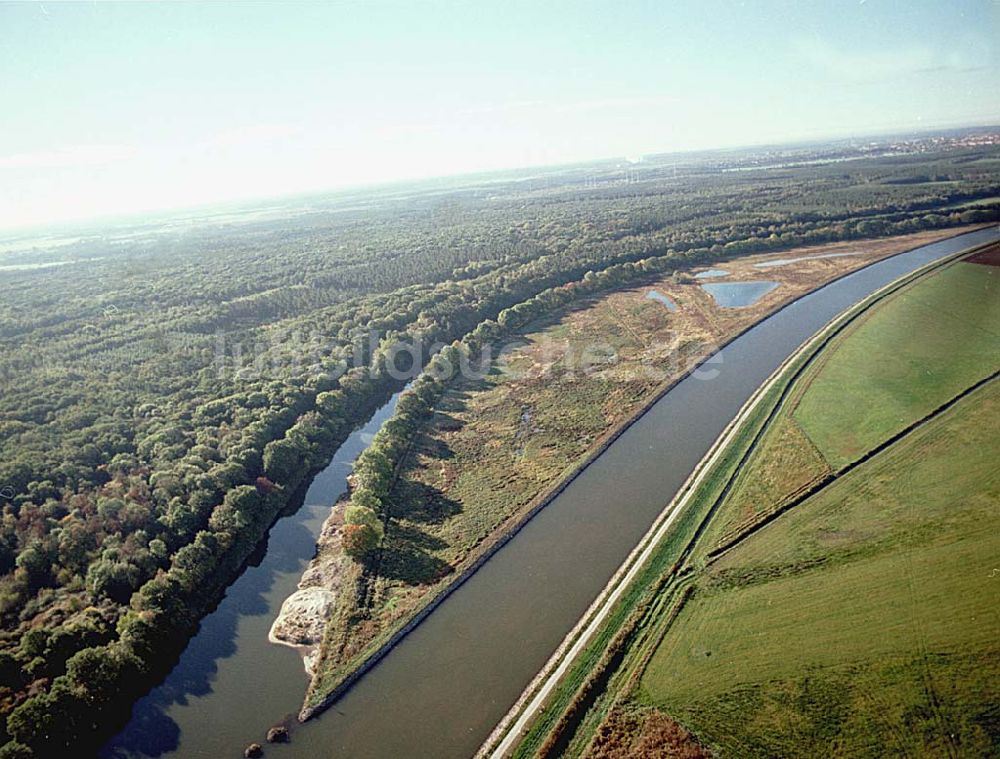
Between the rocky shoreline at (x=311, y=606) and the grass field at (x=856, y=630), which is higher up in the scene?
the grass field at (x=856, y=630)

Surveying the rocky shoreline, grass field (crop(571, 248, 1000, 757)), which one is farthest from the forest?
grass field (crop(571, 248, 1000, 757))

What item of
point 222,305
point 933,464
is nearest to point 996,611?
point 933,464

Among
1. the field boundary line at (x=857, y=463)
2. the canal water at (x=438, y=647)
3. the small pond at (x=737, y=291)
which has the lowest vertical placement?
the canal water at (x=438, y=647)

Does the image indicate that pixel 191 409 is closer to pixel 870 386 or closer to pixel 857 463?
pixel 857 463

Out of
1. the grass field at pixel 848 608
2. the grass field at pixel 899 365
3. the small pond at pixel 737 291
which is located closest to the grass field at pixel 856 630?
the grass field at pixel 848 608

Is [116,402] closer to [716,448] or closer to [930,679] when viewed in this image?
[716,448]

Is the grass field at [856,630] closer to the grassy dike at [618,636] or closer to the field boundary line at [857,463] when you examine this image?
the field boundary line at [857,463]

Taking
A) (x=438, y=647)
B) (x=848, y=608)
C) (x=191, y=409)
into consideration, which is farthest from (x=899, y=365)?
(x=191, y=409)
